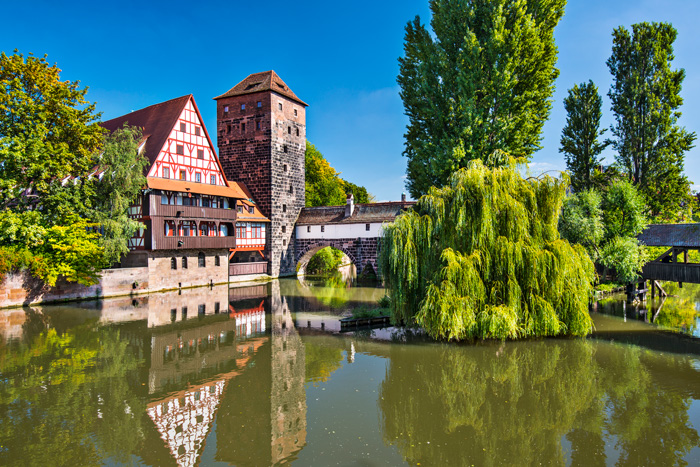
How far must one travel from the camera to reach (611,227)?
20.6 metres

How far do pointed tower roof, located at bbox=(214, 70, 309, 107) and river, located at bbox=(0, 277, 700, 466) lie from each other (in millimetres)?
22149

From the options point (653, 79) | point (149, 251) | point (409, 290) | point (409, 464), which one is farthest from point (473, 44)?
point (149, 251)

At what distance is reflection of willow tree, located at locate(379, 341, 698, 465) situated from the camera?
6656mm

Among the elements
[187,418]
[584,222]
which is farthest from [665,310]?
[187,418]

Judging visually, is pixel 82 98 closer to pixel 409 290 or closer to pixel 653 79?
pixel 409 290

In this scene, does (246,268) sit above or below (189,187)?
below

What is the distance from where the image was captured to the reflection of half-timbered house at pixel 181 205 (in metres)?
24.6

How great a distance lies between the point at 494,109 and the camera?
19.7 metres

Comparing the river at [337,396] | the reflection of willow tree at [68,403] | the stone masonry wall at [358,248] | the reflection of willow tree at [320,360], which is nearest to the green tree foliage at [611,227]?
the river at [337,396]

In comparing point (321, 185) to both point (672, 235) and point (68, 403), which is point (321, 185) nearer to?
point (672, 235)

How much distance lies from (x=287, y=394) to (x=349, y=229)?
23.6 metres

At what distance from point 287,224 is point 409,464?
29.0 metres

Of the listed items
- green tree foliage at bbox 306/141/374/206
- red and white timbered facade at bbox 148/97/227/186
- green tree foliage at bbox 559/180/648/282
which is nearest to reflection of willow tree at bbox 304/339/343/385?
green tree foliage at bbox 559/180/648/282

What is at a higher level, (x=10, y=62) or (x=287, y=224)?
(x=10, y=62)
